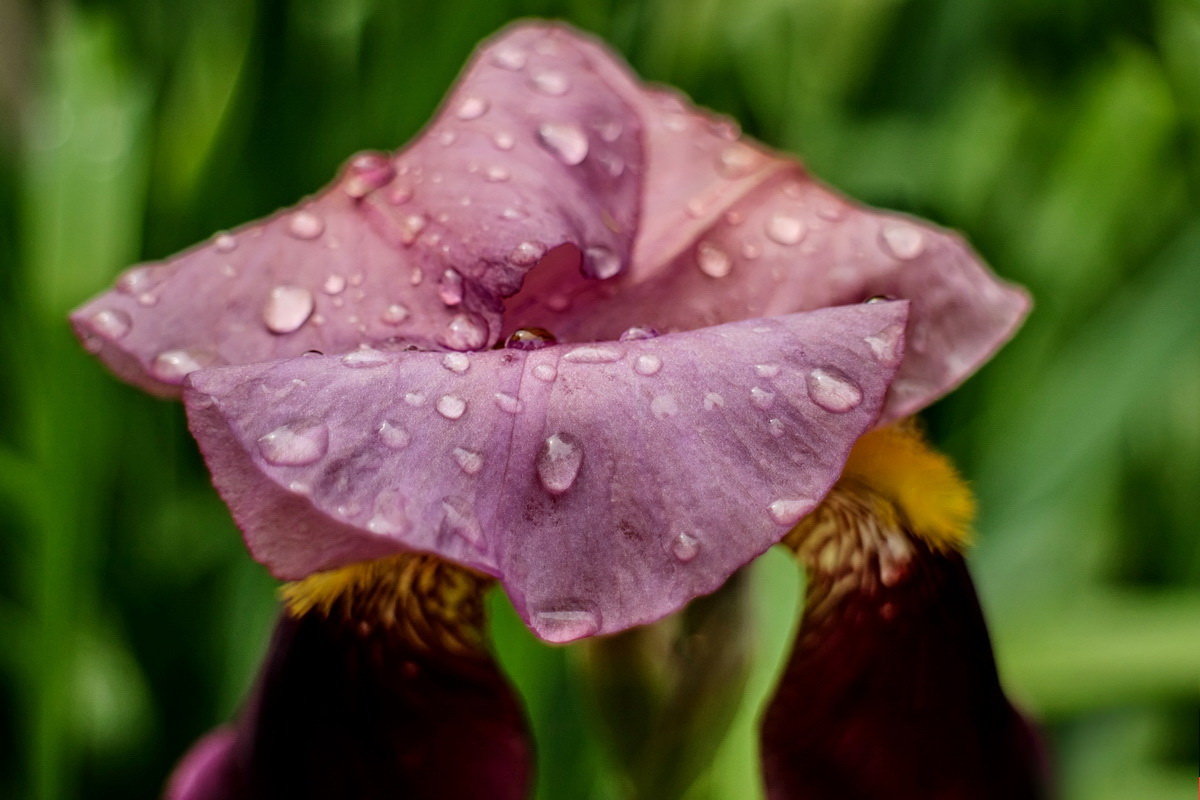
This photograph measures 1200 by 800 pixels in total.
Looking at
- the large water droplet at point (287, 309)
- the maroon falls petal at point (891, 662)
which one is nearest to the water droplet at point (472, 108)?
the large water droplet at point (287, 309)

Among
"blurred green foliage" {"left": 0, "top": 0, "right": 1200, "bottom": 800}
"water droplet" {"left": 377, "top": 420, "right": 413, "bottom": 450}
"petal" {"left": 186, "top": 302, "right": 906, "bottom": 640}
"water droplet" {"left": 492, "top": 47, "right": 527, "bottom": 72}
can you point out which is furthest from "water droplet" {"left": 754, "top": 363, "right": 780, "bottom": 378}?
"blurred green foliage" {"left": 0, "top": 0, "right": 1200, "bottom": 800}

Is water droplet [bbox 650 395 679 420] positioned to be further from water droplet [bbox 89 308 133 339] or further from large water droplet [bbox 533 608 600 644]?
water droplet [bbox 89 308 133 339]

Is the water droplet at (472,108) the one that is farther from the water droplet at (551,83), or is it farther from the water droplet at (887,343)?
the water droplet at (887,343)

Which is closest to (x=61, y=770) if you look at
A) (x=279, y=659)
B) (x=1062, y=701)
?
(x=279, y=659)

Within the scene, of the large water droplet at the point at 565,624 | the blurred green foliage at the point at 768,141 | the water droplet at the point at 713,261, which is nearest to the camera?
the large water droplet at the point at 565,624

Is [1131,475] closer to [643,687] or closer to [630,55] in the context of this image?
[630,55]

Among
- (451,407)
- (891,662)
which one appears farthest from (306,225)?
(891,662)

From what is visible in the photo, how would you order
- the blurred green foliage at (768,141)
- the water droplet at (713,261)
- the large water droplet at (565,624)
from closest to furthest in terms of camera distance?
the large water droplet at (565,624), the water droplet at (713,261), the blurred green foliage at (768,141)
